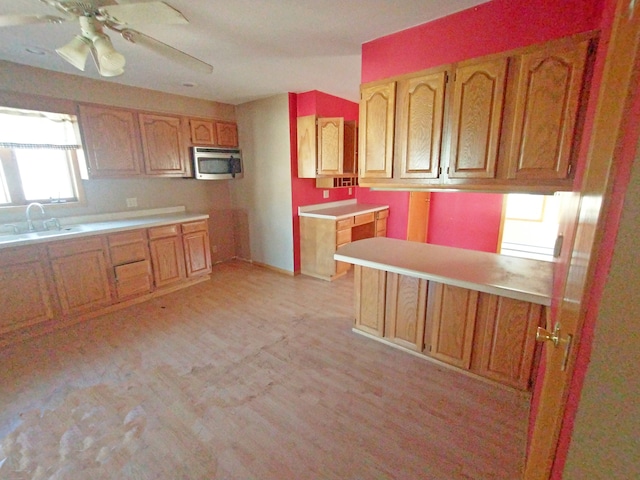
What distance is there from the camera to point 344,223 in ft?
13.0

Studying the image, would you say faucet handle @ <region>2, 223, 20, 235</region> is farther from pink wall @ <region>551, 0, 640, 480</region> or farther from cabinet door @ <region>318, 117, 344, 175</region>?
pink wall @ <region>551, 0, 640, 480</region>

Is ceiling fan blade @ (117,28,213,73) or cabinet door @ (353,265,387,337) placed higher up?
ceiling fan blade @ (117,28,213,73)

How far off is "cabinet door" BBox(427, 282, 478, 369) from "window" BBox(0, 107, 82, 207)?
3.86 metres

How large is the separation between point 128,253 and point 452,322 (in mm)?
3341

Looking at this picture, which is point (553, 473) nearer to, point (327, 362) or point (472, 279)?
point (472, 279)

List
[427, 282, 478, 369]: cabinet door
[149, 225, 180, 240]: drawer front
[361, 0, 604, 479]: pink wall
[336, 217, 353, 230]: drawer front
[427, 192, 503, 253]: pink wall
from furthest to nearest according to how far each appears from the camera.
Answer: [427, 192, 503, 253]: pink wall, [336, 217, 353, 230]: drawer front, [149, 225, 180, 240]: drawer front, [427, 282, 478, 369]: cabinet door, [361, 0, 604, 479]: pink wall

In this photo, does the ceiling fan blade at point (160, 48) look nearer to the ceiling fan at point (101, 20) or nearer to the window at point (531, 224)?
the ceiling fan at point (101, 20)

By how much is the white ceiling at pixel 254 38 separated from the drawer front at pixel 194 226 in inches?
66.0

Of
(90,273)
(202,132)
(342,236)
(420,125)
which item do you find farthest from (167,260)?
(420,125)

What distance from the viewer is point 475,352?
2.04 meters

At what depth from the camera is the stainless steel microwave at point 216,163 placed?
13.0 feet

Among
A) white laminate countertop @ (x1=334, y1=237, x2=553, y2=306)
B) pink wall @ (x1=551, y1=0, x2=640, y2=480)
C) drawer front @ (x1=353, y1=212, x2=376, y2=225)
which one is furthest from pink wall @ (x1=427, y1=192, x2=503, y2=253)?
pink wall @ (x1=551, y1=0, x2=640, y2=480)

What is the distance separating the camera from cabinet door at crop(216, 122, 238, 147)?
13.9 ft

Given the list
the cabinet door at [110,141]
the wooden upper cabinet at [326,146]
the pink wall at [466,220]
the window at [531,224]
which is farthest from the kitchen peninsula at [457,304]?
the window at [531,224]
